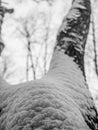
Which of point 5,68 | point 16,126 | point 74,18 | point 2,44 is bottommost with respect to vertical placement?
point 5,68

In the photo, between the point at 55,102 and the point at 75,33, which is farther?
the point at 75,33

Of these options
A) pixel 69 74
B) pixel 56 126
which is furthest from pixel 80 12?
pixel 56 126

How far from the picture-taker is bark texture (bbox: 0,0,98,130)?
3.75 feet

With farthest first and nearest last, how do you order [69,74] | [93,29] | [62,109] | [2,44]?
[93,29] → [2,44] → [69,74] → [62,109]

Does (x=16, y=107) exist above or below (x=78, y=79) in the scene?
above

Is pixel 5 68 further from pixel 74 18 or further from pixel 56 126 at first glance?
pixel 56 126

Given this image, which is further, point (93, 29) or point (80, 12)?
point (93, 29)

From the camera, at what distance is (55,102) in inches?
49.8

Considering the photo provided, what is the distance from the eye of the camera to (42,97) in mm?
1300

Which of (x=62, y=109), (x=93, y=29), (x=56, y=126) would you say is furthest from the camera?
(x=93, y=29)

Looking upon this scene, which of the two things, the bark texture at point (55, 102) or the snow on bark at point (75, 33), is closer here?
the bark texture at point (55, 102)

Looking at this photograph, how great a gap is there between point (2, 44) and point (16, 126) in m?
2.38

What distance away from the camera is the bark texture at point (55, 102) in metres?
1.14

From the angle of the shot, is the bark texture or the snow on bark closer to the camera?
the bark texture
